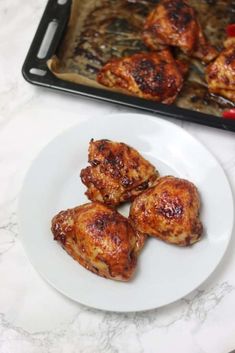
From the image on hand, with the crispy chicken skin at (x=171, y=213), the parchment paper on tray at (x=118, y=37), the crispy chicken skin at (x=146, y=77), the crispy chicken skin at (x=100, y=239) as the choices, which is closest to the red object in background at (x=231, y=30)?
the parchment paper on tray at (x=118, y=37)

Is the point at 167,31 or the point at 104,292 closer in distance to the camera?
the point at 104,292

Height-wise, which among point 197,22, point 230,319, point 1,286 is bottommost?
point 230,319

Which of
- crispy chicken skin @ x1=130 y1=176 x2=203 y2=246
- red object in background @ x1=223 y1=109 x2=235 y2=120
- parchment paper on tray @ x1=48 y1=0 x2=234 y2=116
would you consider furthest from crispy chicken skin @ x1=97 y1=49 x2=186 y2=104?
crispy chicken skin @ x1=130 y1=176 x2=203 y2=246

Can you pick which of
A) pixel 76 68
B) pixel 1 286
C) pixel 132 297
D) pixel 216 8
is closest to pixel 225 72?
pixel 216 8

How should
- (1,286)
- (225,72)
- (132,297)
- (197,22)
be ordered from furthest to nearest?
(197,22) → (225,72) → (1,286) → (132,297)

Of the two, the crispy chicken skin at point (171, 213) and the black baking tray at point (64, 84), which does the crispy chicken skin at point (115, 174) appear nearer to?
the crispy chicken skin at point (171, 213)

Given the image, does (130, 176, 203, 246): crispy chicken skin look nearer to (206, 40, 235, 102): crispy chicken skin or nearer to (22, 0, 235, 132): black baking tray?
(22, 0, 235, 132): black baking tray

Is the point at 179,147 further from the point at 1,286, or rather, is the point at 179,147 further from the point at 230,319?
the point at 1,286
